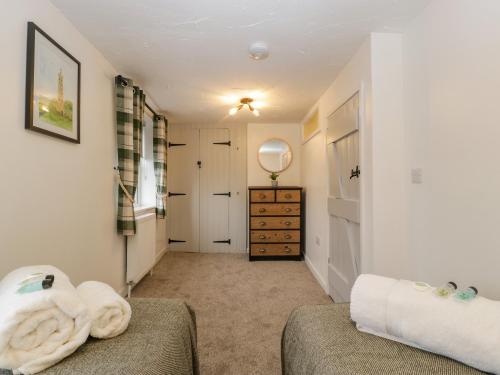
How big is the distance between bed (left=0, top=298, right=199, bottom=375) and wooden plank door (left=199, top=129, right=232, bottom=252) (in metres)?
3.25

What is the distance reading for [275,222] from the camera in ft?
12.6

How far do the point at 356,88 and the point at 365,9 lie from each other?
22.6 inches

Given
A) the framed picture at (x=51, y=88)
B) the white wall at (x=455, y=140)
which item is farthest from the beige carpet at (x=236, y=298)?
the framed picture at (x=51, y=88)

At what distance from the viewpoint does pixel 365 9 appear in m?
1.52

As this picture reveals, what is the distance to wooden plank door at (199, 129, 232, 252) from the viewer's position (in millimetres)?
4309

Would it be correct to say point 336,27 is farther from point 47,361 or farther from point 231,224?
point 231,224

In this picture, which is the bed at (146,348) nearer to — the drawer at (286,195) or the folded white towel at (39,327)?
the folded white towel at (39,327)

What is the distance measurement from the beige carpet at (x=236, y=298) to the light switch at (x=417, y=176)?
53.2 inches

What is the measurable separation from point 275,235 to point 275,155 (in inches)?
51.0

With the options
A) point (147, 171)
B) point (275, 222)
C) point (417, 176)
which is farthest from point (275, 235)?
point (417, 176)

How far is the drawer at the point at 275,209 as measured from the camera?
3.81 metres

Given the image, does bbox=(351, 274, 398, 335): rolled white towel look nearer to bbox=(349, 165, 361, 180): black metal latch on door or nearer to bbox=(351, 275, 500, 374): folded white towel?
bbox=(351, 275, 500, 374): folded white towel

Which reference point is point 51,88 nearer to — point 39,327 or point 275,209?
point 39,327

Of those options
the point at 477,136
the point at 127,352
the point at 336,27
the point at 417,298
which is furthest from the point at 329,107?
the point at 127,352
